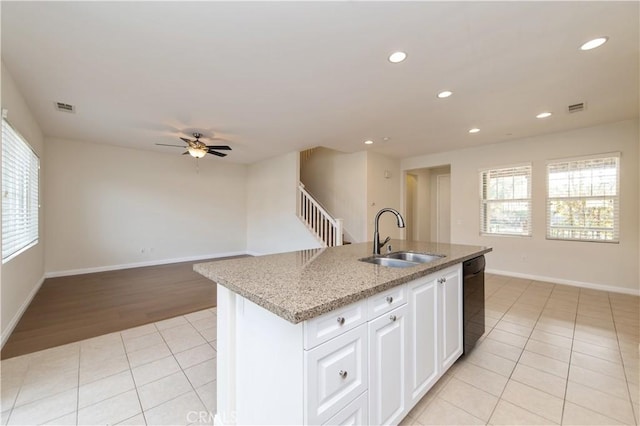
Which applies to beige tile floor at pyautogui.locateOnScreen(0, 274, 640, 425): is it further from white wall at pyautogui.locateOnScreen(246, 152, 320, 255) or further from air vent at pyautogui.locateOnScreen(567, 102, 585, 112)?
white wall at pyautogui.locateOnScreen(246, 152, 320, 255)

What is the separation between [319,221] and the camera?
18.3ft

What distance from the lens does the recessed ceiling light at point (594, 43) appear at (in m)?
2.06

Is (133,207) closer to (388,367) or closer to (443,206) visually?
(388,367)

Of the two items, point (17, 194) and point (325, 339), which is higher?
point (17, 194)

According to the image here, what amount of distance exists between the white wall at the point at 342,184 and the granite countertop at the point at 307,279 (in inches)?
150

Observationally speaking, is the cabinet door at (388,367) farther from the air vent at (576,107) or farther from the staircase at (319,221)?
the air vent at (576,107)

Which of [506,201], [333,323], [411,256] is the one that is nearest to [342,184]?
[506,201]

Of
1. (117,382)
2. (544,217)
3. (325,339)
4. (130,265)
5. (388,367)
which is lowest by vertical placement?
(117,382)

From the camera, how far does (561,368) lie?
2.08 meters

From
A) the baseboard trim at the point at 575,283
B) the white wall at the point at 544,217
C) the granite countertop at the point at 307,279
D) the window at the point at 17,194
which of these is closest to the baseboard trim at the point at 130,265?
the window at the point at 17,194

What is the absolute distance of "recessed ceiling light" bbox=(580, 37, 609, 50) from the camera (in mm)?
2062

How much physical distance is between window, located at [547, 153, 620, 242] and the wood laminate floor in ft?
18.8

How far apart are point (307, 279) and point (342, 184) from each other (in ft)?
16.6

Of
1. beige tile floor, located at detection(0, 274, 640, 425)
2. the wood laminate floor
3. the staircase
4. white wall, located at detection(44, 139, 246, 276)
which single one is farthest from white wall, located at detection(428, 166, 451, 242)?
the wood laminate floor
